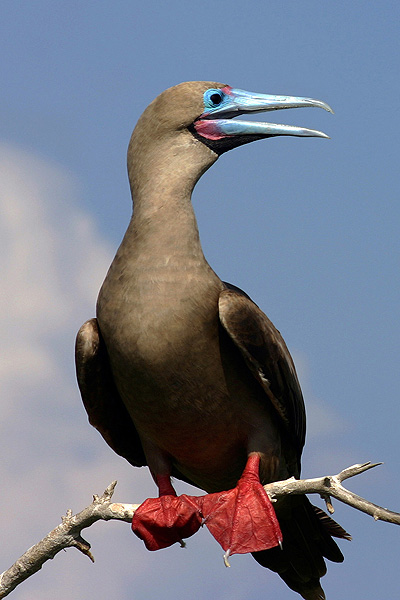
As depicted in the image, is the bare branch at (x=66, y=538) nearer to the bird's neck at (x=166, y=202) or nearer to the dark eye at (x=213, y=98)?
the bird's neck at (x=166, y=202)

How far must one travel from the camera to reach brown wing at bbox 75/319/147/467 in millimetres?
6250

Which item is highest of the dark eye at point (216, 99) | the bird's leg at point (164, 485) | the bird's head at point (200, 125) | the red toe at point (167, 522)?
the dark eye at point (216, 99)

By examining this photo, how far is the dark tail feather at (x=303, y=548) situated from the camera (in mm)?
6715

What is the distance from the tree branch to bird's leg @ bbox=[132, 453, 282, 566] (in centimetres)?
18

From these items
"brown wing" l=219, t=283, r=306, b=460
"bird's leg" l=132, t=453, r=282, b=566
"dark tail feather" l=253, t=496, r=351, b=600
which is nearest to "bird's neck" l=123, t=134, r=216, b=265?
"brown wing" l=219, t=283, r=306, b=460

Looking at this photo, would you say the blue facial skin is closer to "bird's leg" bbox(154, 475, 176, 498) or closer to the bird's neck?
the bird's neck

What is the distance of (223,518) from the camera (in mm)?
5812

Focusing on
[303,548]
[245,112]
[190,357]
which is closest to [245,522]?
[190,357]

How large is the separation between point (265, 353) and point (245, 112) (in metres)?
1.80

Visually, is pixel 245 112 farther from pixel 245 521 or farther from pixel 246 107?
pixel 245 521

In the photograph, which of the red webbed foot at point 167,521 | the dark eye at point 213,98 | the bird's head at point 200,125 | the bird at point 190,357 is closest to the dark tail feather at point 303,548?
the bird at point 190,357

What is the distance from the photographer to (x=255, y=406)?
6176mm

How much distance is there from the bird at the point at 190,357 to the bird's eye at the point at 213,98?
11mm

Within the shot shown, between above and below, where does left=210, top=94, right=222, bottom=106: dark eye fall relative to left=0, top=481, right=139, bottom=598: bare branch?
above
